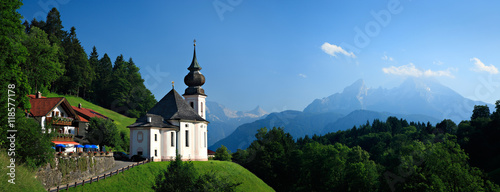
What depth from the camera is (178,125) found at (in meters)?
59.4

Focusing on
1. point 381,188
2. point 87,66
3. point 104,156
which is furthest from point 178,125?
point 87,66

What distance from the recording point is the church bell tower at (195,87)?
2798 inches

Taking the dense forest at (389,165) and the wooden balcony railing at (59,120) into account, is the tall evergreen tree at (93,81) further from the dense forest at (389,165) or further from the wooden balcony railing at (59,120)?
the wooden balcony railing at (59,120)

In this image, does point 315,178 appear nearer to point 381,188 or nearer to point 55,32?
point 381,188

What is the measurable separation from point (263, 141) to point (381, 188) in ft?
101

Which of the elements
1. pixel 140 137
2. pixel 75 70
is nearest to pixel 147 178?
pixel 140 137

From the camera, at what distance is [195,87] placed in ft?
235

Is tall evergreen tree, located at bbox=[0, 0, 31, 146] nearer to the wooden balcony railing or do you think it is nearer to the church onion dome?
the wooden balcony railing

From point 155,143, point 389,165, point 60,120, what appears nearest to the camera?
point 60,120

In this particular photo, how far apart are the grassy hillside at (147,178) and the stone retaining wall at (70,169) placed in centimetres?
194

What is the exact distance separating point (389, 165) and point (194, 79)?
35858 millimetres

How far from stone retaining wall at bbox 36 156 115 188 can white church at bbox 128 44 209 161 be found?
10376mm

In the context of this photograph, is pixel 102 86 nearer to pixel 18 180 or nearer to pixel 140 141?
pixel 140 141

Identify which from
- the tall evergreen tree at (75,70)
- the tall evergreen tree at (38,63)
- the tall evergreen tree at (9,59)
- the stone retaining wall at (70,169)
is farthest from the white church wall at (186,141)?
the tall evergreen tree at (75,70)
